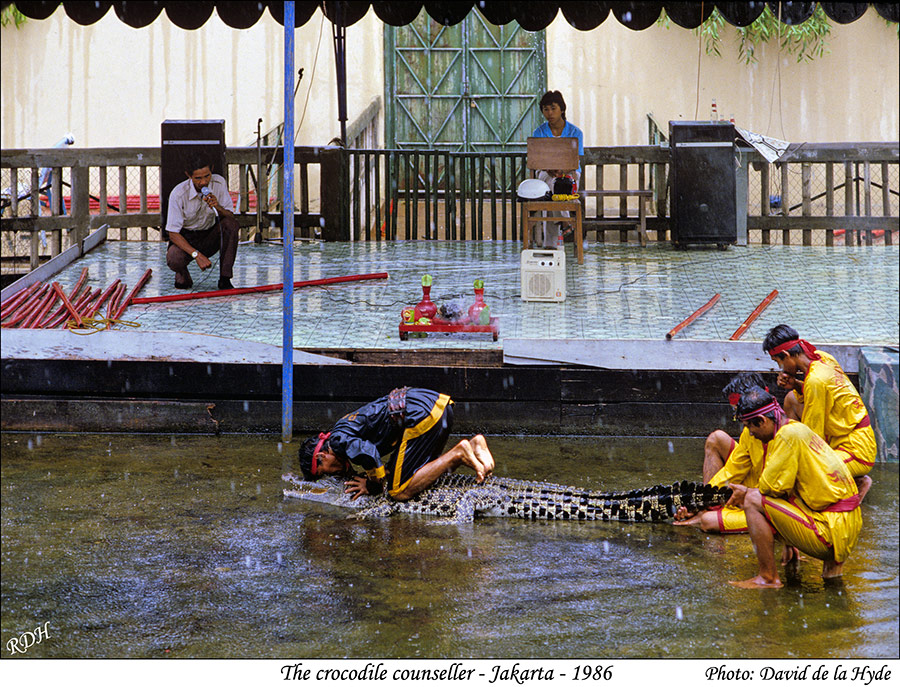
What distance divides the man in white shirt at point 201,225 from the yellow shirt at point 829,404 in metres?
5.87

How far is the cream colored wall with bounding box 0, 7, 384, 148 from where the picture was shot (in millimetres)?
15977

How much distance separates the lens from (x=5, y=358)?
8.23 m

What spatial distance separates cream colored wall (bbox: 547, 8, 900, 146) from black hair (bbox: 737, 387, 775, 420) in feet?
37.0

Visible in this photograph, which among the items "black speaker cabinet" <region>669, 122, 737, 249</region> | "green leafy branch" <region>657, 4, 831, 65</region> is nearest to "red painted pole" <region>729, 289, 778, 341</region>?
"black speaker cabinet" <region>669, 122, 737, 249</region>

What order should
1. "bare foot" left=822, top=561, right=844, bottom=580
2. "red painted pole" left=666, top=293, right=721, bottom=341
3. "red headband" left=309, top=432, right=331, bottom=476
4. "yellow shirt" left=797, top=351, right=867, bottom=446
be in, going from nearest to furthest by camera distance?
1. "bare foot" left=822, top=561, right=844, bottom=580
2. "yellow shirt" left=797, top=351, right=867, bottom=446
3. "red headband" left=309, top=432, right=331, bottom=476
4. "red painted pole" left=666, top=293, right=721, bottom=341

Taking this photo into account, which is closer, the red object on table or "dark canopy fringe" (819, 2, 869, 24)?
"dark canopy fringe" (819, 2, 869, 24)

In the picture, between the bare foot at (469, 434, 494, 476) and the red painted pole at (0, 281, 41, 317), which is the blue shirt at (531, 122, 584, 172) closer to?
the bare foot at (469, 434, 494, 476)

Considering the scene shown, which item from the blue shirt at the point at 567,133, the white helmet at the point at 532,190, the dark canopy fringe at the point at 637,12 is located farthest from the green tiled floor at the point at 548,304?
the dark canopy fringe at the point at 637,12

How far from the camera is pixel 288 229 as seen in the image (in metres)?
7.38

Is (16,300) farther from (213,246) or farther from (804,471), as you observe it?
(804,471)

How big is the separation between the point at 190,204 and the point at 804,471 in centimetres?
684

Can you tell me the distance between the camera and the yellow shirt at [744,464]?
5672 mm

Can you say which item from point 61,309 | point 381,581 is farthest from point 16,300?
point 381,581
